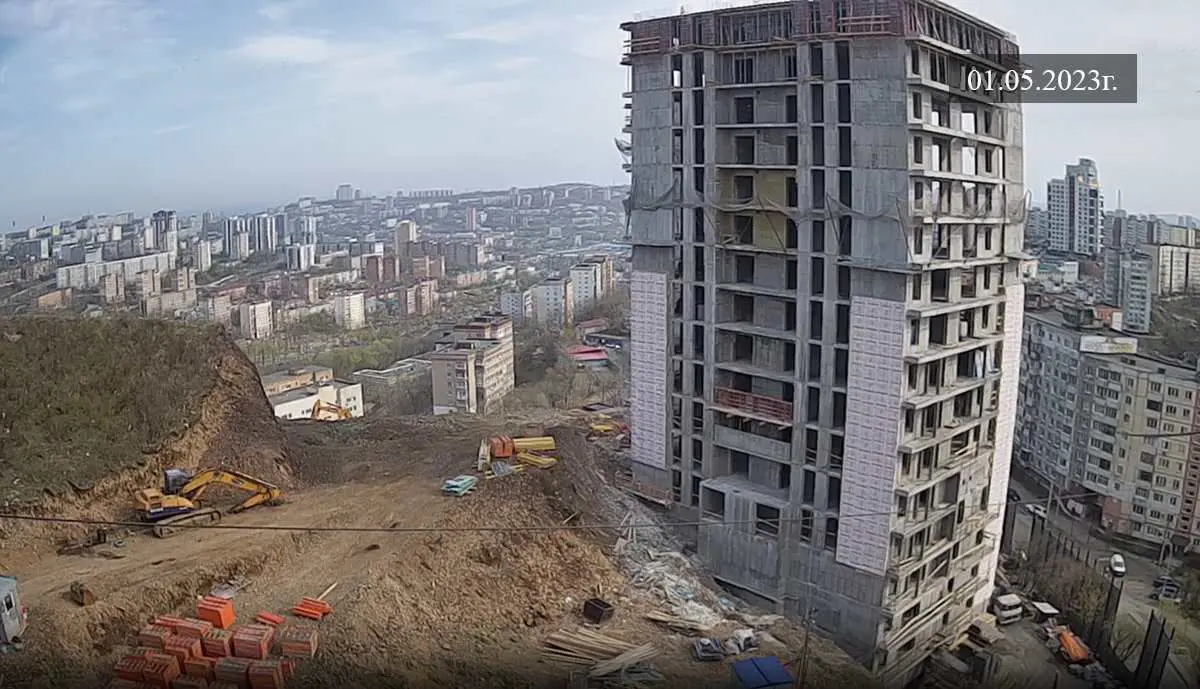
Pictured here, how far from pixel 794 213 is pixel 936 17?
1091mm

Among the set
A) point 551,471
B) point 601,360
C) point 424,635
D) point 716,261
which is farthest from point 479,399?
point 424,635

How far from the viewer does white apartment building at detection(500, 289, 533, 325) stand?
55.7 ft

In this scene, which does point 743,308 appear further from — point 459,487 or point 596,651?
point 596,651

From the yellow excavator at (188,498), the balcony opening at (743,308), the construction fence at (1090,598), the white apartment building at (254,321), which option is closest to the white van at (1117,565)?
the construction fence at (1090,598)

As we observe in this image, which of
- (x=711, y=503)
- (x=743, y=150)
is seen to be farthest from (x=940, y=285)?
(x=711, y=503)

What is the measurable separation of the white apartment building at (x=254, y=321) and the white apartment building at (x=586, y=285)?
5559mm

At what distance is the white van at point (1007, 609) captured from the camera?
5.42 meters

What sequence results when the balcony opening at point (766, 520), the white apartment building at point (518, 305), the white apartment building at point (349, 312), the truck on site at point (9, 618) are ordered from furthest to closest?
the white apartment building at point (518, 305) → the white apartment building at point (349, 312) → the balcony opening at point (766, 520) → the truck on site at point (9, 618)

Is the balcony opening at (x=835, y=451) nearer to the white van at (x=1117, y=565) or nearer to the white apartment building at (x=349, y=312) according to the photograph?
the white van at (x=1117, y=565)

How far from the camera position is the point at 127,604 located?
3.62m

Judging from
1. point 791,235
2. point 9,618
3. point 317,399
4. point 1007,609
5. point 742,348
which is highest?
point 791,235

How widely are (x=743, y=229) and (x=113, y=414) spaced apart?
11.9ft

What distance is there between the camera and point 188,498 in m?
4.79

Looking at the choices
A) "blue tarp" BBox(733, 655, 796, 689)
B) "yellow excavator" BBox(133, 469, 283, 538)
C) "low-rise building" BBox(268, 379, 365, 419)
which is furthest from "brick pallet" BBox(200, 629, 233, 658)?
"low-rise building" BBox(268, 379, 365, 419)
